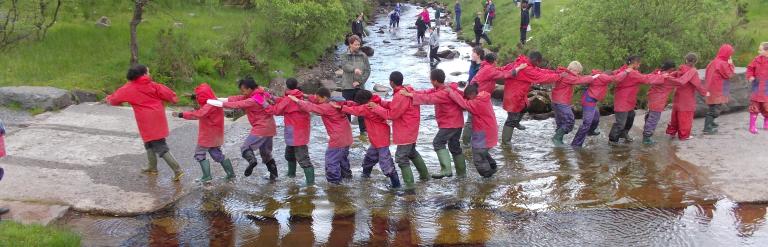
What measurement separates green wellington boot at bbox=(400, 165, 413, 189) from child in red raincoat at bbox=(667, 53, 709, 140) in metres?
4.89

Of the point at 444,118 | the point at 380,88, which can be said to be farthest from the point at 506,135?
the point at 380,88

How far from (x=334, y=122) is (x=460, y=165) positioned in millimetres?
2042

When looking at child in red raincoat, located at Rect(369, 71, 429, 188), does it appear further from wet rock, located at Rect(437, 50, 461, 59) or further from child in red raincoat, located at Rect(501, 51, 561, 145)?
wet rock, located at Rect(437, 50, 461, 59)

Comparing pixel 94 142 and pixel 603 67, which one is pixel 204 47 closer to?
pixel 94 142

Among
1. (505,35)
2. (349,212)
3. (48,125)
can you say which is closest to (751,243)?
(349,212)

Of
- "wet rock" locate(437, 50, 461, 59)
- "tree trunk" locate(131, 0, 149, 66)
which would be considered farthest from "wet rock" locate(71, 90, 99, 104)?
"wet rock" locate(437, 50, 461, 59)

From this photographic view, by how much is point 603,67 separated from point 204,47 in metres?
11.2

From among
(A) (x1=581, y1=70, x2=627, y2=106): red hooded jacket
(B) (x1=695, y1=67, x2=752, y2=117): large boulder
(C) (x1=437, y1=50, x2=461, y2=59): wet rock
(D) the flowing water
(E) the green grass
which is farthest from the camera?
(C) (x1=437, y1=50, x2=461, y2=59): wet rock

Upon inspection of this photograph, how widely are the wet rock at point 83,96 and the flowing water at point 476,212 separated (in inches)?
235

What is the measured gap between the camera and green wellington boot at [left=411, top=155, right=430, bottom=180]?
9.11 meters

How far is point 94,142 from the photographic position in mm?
10945

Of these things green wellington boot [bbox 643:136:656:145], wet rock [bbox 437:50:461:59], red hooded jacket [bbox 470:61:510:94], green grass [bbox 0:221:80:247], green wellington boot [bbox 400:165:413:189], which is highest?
red hooded jacket [bbox 470:61:510:94]

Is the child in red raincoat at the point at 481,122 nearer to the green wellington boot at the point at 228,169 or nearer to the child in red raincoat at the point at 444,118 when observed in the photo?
the child in red raincoat at the point at 444,118

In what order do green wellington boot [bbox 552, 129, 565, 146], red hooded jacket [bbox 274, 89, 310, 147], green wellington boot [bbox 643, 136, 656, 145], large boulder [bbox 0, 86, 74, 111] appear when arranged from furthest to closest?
1. large boulder [bbox 0, 86, 74, 111]
2. green wellington boot [bbox 552, 129, 565, 146]
3. green wellington boot [bbox 643, 136, 656, 145]
4. red hooded jacket [bbox 274, 89, 310, 147]
